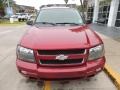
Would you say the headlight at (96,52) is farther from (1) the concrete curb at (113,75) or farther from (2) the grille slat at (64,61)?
(1) the concrete curb at (113,75)

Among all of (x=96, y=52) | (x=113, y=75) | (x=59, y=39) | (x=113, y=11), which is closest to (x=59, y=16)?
(x=59, y=39)

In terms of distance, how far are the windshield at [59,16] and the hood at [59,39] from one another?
79cm

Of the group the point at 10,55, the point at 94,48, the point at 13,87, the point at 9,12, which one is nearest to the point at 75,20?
the point at 94,48

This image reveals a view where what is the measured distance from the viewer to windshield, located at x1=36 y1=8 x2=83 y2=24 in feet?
17.0

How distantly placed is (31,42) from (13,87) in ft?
4.23

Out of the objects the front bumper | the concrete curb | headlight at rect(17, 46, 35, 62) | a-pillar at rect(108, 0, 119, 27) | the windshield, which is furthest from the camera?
a-pillar at rect(108, 0, 119, 27)

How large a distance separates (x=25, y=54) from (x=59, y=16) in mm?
2097

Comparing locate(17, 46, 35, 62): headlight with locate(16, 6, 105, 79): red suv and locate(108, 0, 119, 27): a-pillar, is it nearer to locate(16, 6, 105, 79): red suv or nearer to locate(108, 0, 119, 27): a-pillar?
locate(16, 6, 105, 79): red suv

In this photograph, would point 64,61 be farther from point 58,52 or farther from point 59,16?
point 59,16

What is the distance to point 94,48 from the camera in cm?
369

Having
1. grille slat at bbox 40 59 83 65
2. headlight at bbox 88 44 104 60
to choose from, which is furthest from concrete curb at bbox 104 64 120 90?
grille slat at bbox 40 59 83 65

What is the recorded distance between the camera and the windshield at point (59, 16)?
204 inches

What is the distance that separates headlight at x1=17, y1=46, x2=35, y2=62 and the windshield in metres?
1.68

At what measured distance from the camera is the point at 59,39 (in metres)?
3.77
